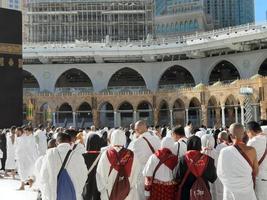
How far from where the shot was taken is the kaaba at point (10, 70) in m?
21.1

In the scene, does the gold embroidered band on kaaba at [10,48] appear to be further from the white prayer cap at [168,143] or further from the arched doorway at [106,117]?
the arched doorway at [106,117]

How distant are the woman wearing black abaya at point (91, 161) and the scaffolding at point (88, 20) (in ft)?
179

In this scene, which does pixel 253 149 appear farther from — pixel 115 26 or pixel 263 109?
pixel 115 26

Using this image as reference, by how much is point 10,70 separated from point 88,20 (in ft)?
129

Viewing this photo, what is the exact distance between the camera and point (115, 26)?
60250mm

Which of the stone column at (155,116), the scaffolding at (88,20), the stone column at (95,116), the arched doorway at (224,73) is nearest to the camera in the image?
the stone column at (95,116)

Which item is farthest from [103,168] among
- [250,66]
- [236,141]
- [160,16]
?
[160,16]

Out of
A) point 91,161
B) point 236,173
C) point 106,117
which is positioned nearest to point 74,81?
point 106,117

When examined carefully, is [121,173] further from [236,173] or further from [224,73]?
[224,73]

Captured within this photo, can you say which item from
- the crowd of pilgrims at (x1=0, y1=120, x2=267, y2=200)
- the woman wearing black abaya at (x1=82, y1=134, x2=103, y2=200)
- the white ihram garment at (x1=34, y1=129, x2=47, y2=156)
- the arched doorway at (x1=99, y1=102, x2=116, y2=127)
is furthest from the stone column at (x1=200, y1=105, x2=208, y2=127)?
the woman wearing black abaya at (x1=82, y1=134, x2=103, y2=200)

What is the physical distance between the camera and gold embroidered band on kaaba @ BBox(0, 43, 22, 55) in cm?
2157

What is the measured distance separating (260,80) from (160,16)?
4195cm

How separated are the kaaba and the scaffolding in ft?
123

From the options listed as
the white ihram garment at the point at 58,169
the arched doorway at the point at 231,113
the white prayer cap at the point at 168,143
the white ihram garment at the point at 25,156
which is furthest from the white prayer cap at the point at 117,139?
the arched doorway at the point at 231,113
